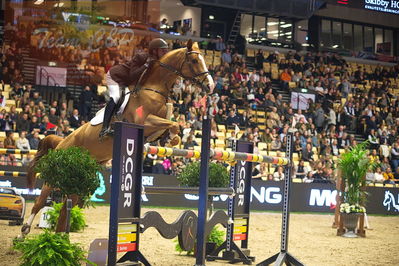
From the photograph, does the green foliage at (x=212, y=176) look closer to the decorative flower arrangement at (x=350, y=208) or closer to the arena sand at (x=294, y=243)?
the arena sand at (x=294, y=243)

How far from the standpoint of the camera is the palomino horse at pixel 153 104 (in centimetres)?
844

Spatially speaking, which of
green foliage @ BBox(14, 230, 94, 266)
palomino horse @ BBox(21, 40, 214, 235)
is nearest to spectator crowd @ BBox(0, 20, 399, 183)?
palomino horse @ BBox(21, 40, 214, 235)

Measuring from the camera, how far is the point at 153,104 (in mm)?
8680

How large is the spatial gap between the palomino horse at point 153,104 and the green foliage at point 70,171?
5.69ft

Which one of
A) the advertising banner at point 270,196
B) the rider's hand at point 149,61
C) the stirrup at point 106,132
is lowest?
the advertising banner at point 270,196

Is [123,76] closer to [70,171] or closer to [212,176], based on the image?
[212,176]

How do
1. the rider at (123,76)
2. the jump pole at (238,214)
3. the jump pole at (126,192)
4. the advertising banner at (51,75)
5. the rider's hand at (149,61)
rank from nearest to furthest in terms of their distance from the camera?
the jump pole at (126,192)
the jump pole at (238,214)
the rider at (123,76)
the rider's hand at (149,61)
the advertising banner at (51,75)

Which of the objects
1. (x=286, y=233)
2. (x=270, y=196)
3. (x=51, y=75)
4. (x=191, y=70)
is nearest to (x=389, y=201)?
(x=270, y=196)

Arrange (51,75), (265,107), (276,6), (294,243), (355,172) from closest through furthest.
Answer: (294,243) → (355,172) → (51,75) → (265,107) → (276,6)

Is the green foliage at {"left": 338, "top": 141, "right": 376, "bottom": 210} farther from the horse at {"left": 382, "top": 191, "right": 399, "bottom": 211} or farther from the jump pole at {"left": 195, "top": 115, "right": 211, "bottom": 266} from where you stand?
the jump pole at {"left": 195, "top": 115, "right": 211, "bottom": 266}

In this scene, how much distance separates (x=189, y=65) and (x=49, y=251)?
3564 mm

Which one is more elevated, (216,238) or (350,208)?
(350,208)

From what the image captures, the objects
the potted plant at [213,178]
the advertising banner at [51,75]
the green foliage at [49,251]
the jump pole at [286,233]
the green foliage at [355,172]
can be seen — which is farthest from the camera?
the advertising banner at [51,75]

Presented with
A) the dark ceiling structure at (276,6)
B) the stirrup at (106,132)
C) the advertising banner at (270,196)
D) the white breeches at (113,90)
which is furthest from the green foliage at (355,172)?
the dark ceiling structure at (276,6)
